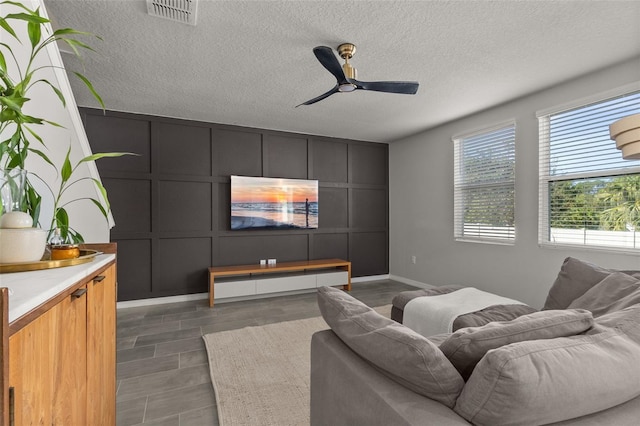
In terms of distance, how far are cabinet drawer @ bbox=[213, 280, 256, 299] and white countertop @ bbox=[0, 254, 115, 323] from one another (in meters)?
3.19

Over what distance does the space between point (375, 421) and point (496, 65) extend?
3127 mm

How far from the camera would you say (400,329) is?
40.3 inches

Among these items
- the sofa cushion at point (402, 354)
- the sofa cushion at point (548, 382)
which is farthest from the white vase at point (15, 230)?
the sofa cushion at point (548, 382)

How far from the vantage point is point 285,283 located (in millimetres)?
4531

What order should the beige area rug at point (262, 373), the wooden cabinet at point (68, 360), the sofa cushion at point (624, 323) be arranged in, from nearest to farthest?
1. the wooden cabinet at point (68, 360)
2. the sofa cushion at point (624, 323)
3. the beige area rug at point (262, 373)

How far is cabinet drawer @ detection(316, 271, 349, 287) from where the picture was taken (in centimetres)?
474

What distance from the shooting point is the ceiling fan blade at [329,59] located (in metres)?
2.22

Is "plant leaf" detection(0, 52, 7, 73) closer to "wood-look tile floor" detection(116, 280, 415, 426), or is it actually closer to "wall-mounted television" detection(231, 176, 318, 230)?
"wood-look tile floor" detection(116, 280, 415, 426)

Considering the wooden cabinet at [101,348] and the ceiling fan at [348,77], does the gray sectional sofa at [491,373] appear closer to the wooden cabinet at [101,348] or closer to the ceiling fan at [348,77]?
the wooden cabinet at [101,348]

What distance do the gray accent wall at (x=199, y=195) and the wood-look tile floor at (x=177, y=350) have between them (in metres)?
0.64

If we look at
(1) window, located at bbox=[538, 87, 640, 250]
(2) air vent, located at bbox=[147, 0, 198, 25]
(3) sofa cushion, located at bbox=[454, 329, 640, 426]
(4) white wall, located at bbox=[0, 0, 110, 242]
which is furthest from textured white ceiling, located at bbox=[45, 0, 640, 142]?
(3) sofa cushion, located at bbox=[454, 329, 640, 426]

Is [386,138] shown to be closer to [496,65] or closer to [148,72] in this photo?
[496,65]

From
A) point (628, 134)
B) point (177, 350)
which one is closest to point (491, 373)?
point (628, 134)

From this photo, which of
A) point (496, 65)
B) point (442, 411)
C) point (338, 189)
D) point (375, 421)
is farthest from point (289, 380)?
point (338, 189)
